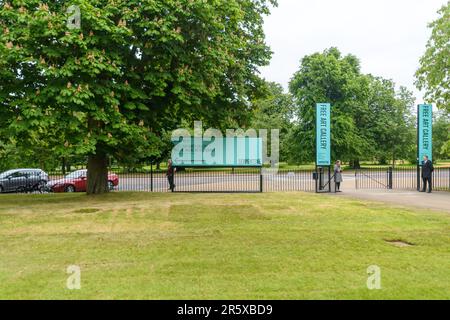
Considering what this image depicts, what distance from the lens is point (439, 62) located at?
23.2m

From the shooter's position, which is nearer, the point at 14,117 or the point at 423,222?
the point at 423,222

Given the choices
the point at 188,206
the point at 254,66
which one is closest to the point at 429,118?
the point at 254,66

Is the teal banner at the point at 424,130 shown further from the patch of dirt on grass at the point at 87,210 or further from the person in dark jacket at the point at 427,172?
the patch of dirt on grass at the point at 87,210

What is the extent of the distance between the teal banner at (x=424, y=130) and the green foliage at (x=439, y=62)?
84 cm

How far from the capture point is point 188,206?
15.3 metres

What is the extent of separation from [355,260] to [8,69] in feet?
46.1

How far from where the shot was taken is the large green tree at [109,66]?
14.3 m

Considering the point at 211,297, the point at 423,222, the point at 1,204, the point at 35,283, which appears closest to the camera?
the point at 211,297

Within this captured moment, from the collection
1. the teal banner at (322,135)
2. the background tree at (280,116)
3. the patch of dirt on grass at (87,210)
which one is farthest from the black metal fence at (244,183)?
the background tree at (280,116)

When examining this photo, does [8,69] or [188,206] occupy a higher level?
[8,69]

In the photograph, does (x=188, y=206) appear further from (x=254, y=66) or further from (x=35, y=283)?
(x=254, y=66)

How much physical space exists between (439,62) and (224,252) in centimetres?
2042

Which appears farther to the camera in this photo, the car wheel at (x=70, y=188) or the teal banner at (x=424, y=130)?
the car wheel at (x=70, y=188)
